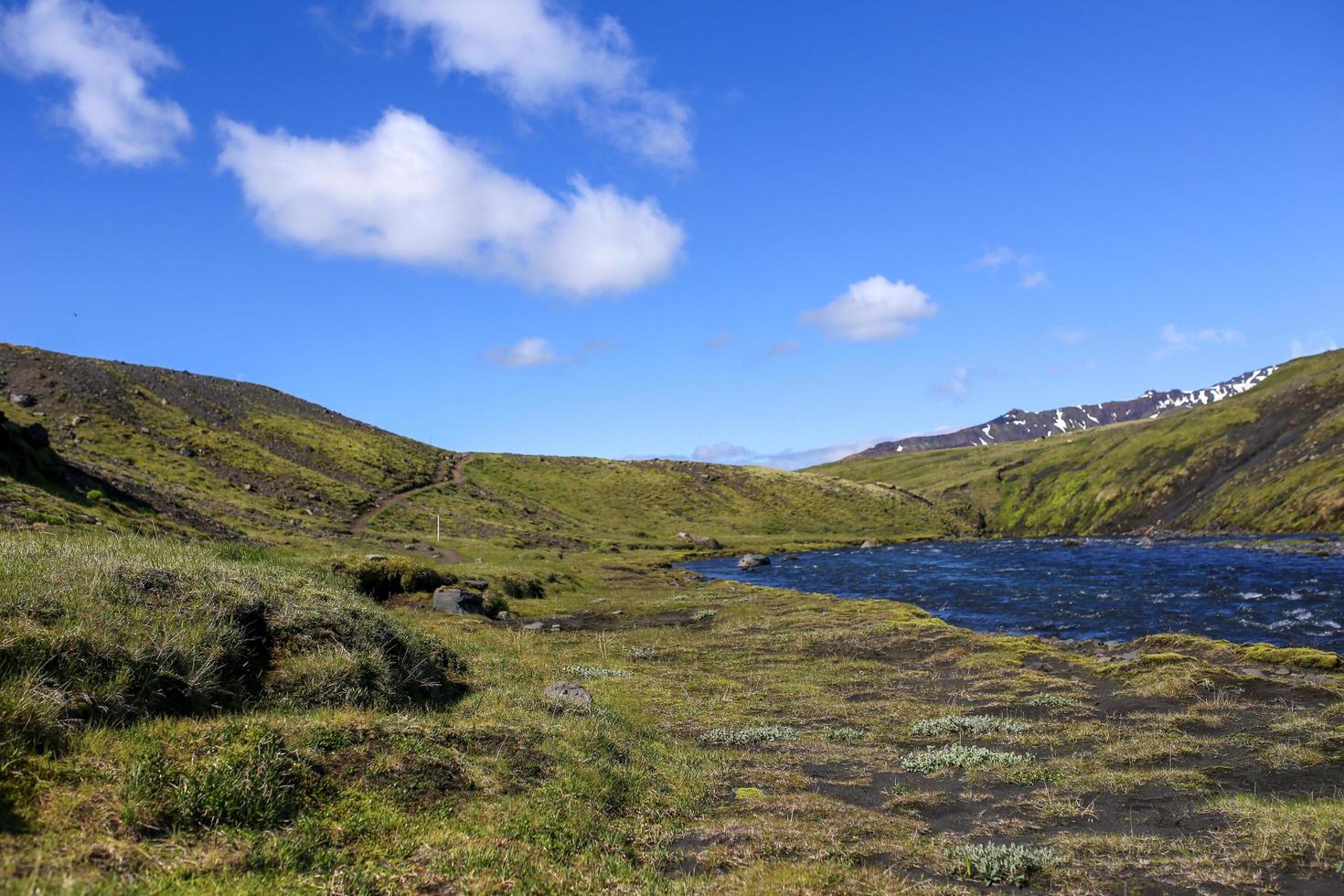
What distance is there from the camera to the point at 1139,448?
167 meters

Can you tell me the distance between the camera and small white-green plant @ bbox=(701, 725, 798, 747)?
59.1ft

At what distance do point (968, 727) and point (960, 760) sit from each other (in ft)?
11.4

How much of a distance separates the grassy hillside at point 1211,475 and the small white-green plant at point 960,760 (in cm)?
11297

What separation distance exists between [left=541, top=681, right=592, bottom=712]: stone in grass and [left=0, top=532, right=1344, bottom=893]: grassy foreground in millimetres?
507

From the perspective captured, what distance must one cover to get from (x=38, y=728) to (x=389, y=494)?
4105 inches

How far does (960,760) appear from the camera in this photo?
1594cm

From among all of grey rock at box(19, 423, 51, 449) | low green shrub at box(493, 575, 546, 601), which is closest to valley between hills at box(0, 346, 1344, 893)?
grey rock at box(19, 423, 51, 449)

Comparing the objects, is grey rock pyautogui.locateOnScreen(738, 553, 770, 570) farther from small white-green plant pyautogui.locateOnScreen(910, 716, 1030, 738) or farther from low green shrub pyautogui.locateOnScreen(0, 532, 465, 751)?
low green shrub pyautogui.locateOnScreen(0, 532, 465, 751)

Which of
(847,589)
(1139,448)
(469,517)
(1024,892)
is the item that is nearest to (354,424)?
(469,517)

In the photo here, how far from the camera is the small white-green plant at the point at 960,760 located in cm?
1568

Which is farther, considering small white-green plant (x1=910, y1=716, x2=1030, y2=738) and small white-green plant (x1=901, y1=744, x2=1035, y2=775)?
small white-green plant (x1=910, y1=716, x2=1030, y2=738)

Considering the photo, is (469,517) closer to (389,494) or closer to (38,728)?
(389,494)

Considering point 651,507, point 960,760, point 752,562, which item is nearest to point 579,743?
point 960,760

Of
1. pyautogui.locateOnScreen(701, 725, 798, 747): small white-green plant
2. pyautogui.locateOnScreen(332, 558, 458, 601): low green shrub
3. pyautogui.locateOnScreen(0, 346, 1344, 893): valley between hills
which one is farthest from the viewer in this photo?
pyautogui.locateOnScreen(332, 558, 458, 601): low green shrub
